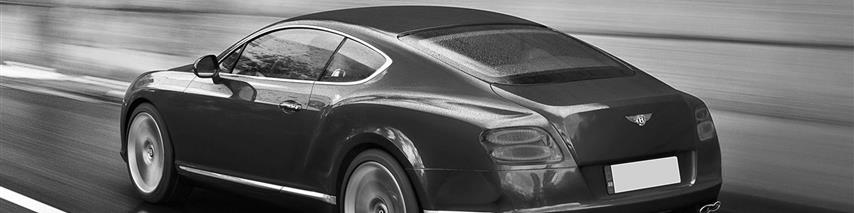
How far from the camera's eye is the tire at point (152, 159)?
8.00 meters

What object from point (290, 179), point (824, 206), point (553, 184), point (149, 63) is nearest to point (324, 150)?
point (290, 179)

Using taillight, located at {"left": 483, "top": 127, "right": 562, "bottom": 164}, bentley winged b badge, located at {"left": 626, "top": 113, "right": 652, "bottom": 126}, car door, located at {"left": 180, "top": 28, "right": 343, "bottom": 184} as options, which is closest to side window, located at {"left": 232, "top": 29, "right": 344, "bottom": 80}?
car door, located at {"left": 180, "top": 28, "right": 343, "bottom": 184}

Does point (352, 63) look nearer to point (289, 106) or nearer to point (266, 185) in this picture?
point (289, 106)

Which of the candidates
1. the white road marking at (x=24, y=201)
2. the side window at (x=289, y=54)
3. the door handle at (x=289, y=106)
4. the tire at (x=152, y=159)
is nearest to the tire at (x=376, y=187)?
the door handle at (x=289, y=106)

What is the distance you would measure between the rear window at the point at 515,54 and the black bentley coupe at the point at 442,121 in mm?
10

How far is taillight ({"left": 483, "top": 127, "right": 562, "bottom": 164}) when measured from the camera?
223 inches

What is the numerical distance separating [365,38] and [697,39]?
3468 millimetres

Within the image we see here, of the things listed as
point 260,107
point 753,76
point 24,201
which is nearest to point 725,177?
point 753,76

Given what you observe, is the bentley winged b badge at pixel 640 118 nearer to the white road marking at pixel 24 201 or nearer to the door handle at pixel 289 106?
the door handle at pixel 289 106

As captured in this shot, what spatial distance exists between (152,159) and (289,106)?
173 centimetres

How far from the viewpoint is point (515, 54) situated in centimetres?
640

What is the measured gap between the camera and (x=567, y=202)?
5688 millimetres

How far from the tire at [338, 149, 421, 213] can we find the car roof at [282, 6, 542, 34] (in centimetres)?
73

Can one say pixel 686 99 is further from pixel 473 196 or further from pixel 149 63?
pixel 149 63
